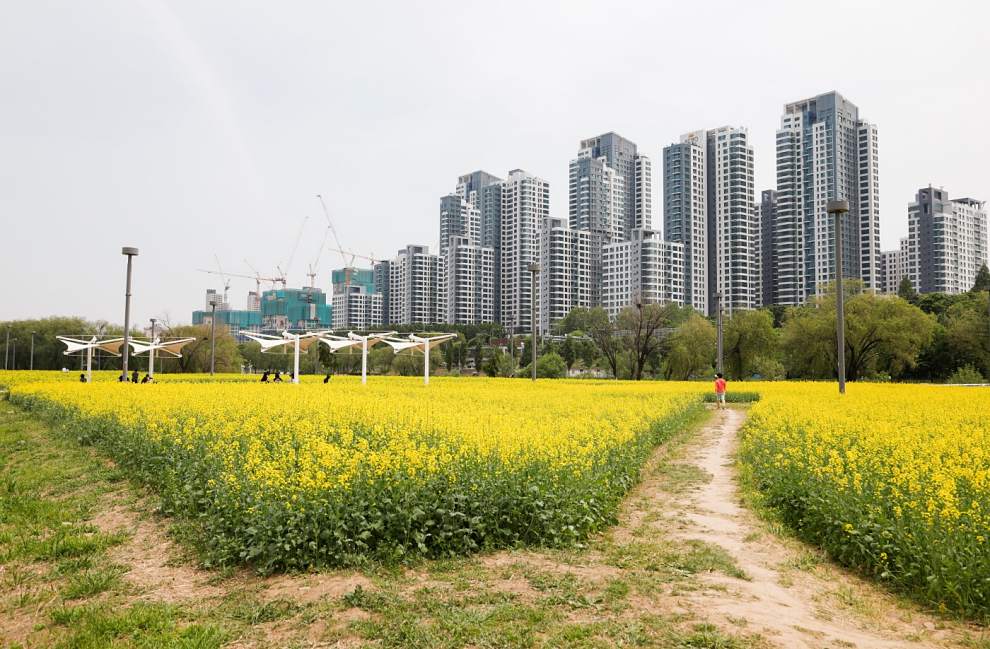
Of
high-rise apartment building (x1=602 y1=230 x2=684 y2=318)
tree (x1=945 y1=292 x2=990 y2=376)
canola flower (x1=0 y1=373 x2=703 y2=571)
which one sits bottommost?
canola flower (x1=0 y1=373 x2=703 y2=571)

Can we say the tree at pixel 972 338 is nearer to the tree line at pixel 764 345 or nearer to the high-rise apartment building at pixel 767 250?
the tree line at pixel 764 345

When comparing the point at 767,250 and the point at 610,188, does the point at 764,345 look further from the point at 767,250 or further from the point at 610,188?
the point at 610,188

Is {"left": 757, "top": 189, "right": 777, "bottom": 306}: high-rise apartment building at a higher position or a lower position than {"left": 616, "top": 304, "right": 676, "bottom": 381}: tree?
higher

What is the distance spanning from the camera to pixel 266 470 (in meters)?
7.40

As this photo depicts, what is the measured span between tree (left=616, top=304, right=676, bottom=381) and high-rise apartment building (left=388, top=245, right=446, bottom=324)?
83896 mm

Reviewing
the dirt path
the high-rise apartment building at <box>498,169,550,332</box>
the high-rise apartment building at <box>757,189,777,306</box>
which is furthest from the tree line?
the high-rise apartment building at <box>498,169,550,332</box>

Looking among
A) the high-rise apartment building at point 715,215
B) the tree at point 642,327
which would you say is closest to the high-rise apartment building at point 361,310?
the high-rise apartment building at point 715,215

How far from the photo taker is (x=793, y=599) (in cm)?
573

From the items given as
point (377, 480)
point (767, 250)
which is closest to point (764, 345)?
point (377, 480)

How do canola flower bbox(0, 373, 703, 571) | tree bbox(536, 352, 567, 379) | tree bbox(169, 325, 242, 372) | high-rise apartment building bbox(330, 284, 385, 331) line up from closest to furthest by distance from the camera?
1. canola flower bbox(0, 373, 703, 571)
2. tree bbox(536, 352, 567, 379)
3. tree bbox(169, 325, 242, 372)
4. high-rise apartment building bbox(330, 284, 385, 331)

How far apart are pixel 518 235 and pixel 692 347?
92.0 metres

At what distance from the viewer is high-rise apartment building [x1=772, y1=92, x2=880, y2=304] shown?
355ft

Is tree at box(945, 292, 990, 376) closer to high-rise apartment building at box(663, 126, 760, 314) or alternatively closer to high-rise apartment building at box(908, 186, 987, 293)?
high-rise apartment building at box(663, 126, 760, 314)

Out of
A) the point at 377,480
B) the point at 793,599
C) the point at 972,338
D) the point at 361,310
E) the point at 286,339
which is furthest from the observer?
the point at 361,310
